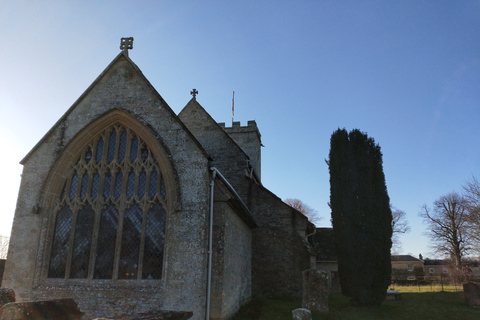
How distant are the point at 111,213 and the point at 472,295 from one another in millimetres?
17329

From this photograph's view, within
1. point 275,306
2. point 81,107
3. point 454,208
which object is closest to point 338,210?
point 275,306

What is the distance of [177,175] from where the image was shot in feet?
38.8

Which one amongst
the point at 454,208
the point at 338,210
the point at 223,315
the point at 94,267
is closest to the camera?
the point at 223,315

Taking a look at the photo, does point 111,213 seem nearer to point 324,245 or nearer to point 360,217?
point 360,217

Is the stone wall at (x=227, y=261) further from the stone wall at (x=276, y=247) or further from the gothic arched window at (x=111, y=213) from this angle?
the stone wall at (x=276, y=247)

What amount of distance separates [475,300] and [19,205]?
67.7 feet

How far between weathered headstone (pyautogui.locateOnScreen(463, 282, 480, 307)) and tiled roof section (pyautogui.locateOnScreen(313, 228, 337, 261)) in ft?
26.0

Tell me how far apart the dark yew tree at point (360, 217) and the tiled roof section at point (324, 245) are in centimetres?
827

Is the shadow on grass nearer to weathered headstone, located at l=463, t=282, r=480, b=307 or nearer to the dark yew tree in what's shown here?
weathered headstone, located at l=463, t=282, r=480, b=307

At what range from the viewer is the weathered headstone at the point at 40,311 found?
13.0 ft

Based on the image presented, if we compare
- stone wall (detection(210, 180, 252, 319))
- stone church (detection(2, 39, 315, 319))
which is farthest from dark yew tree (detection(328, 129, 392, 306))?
stone church (detection(2, 39, 315, 319))

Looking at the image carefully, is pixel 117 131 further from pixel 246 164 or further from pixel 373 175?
pixel 373 175

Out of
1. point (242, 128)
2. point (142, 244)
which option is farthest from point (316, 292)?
point (242, 128)

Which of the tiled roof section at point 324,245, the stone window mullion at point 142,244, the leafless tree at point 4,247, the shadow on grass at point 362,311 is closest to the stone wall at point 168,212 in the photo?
the stone window mullion at point 142,244
